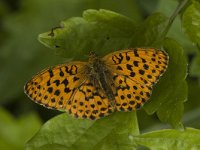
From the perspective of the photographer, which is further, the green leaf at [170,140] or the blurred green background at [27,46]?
the blurred green background at [27,46]

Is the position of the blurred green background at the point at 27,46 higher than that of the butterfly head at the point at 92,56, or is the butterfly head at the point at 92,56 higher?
the butterfly head at the point at 92,56

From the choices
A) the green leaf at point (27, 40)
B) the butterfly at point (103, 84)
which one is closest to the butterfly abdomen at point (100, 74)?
the butterfly at point (103, 84)

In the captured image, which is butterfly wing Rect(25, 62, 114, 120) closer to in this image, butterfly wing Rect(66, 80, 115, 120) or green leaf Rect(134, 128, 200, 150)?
butterfly wing Rect(66, 80, 115, 120)

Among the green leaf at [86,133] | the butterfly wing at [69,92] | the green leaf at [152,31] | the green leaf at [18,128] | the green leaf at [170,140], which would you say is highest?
the green leaf at [152,31]

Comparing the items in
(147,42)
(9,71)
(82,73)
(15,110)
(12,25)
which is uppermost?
(147,42)

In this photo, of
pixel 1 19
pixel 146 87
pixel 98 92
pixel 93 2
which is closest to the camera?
pixel 146 87

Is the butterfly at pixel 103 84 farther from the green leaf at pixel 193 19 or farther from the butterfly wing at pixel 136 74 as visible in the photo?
the green leaf at pixel 193 19

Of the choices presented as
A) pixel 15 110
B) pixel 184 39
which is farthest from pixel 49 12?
pixel 184 39

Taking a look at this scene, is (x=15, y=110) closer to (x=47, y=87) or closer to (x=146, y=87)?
(x=47, y=87)
